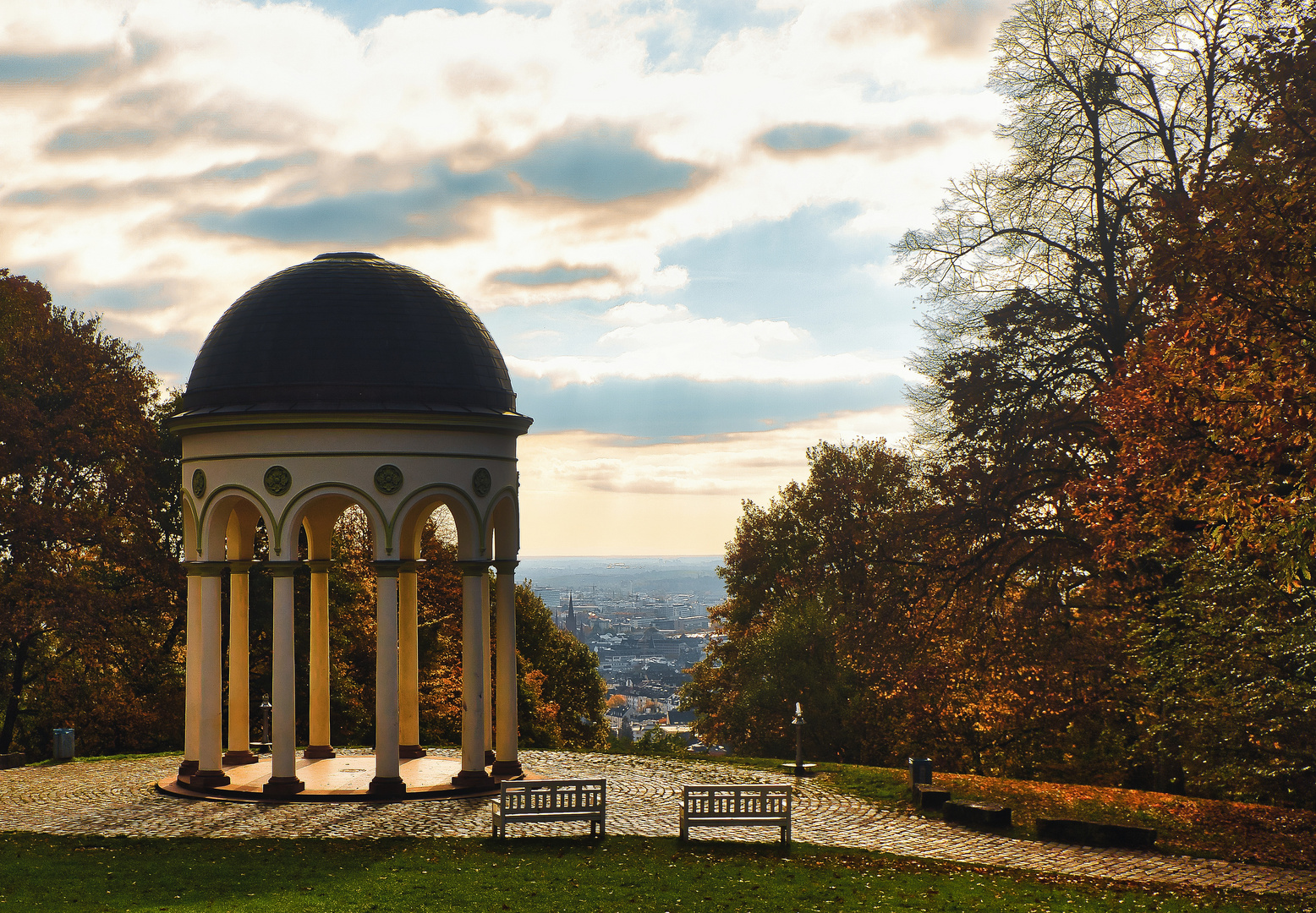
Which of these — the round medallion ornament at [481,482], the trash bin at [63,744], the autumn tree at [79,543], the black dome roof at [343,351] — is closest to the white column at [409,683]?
the round medallion ornament at [481,482]

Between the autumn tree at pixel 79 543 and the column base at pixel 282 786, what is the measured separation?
1268cm

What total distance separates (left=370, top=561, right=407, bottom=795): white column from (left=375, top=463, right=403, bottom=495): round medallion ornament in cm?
141

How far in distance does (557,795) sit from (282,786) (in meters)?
6.28

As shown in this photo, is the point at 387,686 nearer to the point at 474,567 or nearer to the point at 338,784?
the point at 338,784

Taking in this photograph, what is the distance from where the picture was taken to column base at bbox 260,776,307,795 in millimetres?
21116

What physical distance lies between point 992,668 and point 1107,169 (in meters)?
12.4

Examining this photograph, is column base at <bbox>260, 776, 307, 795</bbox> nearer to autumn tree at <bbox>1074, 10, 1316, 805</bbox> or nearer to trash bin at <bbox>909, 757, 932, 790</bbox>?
trash bin at <bbox>909, 757, 932, 790</bbox>

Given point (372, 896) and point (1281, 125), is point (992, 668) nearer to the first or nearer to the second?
point (1281, 125)

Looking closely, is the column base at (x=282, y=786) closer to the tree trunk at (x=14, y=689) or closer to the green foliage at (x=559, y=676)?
the tree trunk at (x=14, y=689)

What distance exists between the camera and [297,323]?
22.1 metres

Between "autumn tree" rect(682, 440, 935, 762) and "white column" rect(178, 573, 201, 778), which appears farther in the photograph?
"autumn tree" rect(682, 440, 935, 762)

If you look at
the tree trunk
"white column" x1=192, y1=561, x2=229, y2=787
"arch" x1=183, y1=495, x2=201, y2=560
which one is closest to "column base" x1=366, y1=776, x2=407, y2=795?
"white column" x1=192, y1=561, x2=229, y2=787

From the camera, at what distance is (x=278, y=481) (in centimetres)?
2162

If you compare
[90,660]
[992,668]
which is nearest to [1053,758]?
[992,668]
